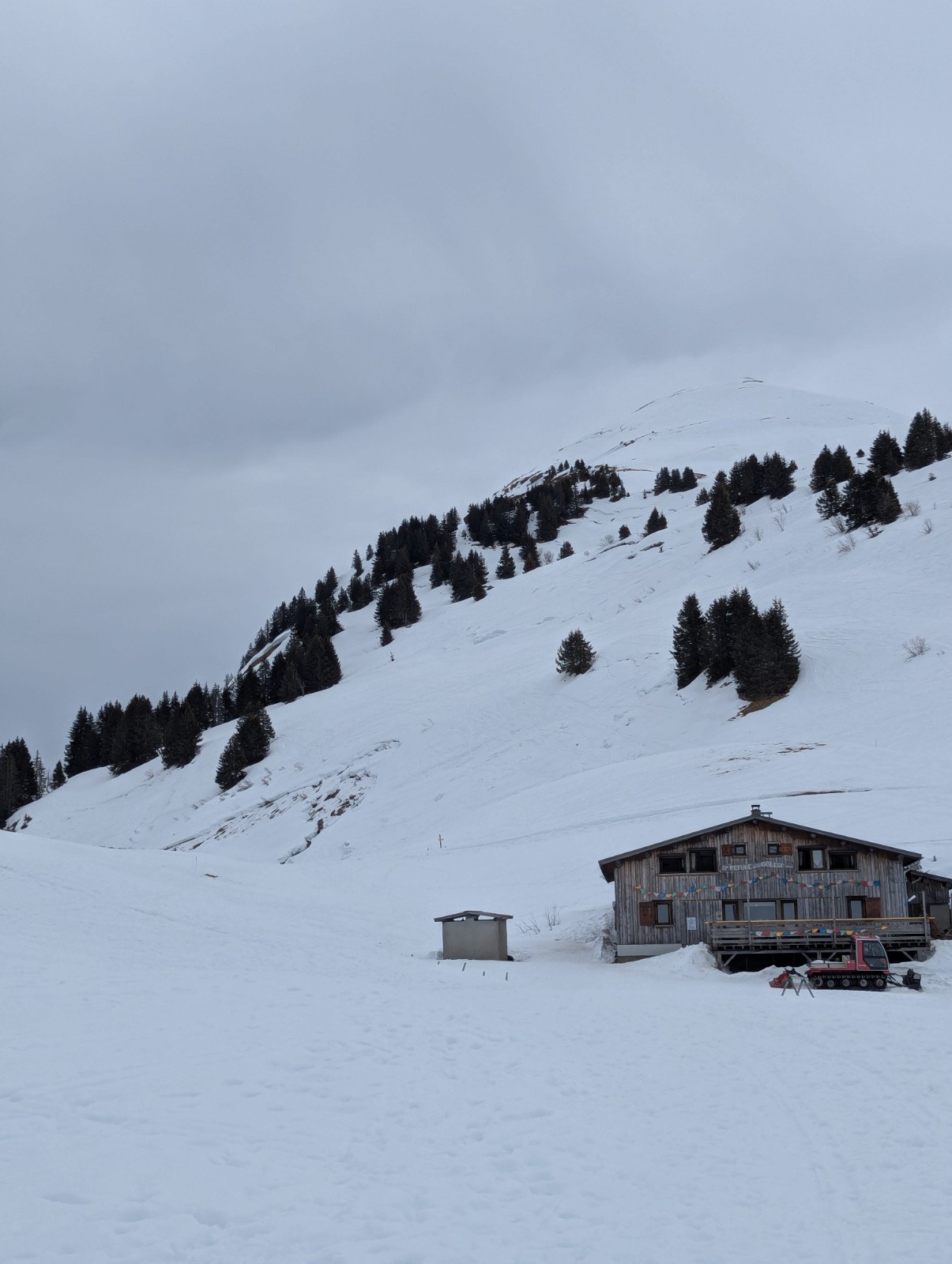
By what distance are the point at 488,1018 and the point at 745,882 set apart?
596 inches

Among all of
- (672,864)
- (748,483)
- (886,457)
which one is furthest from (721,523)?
(672,864)

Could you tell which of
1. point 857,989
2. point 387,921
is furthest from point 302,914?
point 857,989

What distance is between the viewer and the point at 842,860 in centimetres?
3048

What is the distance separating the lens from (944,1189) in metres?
9.77

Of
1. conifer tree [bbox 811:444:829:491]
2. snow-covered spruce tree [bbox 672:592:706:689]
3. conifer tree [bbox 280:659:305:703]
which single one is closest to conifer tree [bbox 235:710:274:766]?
conifer tree [bbox 280:659:305:703]

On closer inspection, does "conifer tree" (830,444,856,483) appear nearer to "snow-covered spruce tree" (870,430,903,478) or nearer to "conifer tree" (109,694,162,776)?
"snow-covered spruce tree" (870,430,903,478)

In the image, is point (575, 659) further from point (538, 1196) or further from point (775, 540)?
point (538, 1196)

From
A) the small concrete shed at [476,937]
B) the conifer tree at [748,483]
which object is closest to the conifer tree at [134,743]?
the small concrete shed at [476,937]

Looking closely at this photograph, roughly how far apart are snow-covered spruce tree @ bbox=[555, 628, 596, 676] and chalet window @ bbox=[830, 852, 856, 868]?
119ft

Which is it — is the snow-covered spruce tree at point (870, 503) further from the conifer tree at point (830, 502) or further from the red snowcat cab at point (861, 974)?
the red snowcat cab at point (861, 974)

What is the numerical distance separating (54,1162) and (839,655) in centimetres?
5484

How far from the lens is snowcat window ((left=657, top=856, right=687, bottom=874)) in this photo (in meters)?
31.0

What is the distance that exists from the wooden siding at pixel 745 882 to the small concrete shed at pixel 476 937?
4377 mm

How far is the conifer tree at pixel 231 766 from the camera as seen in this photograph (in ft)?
227
